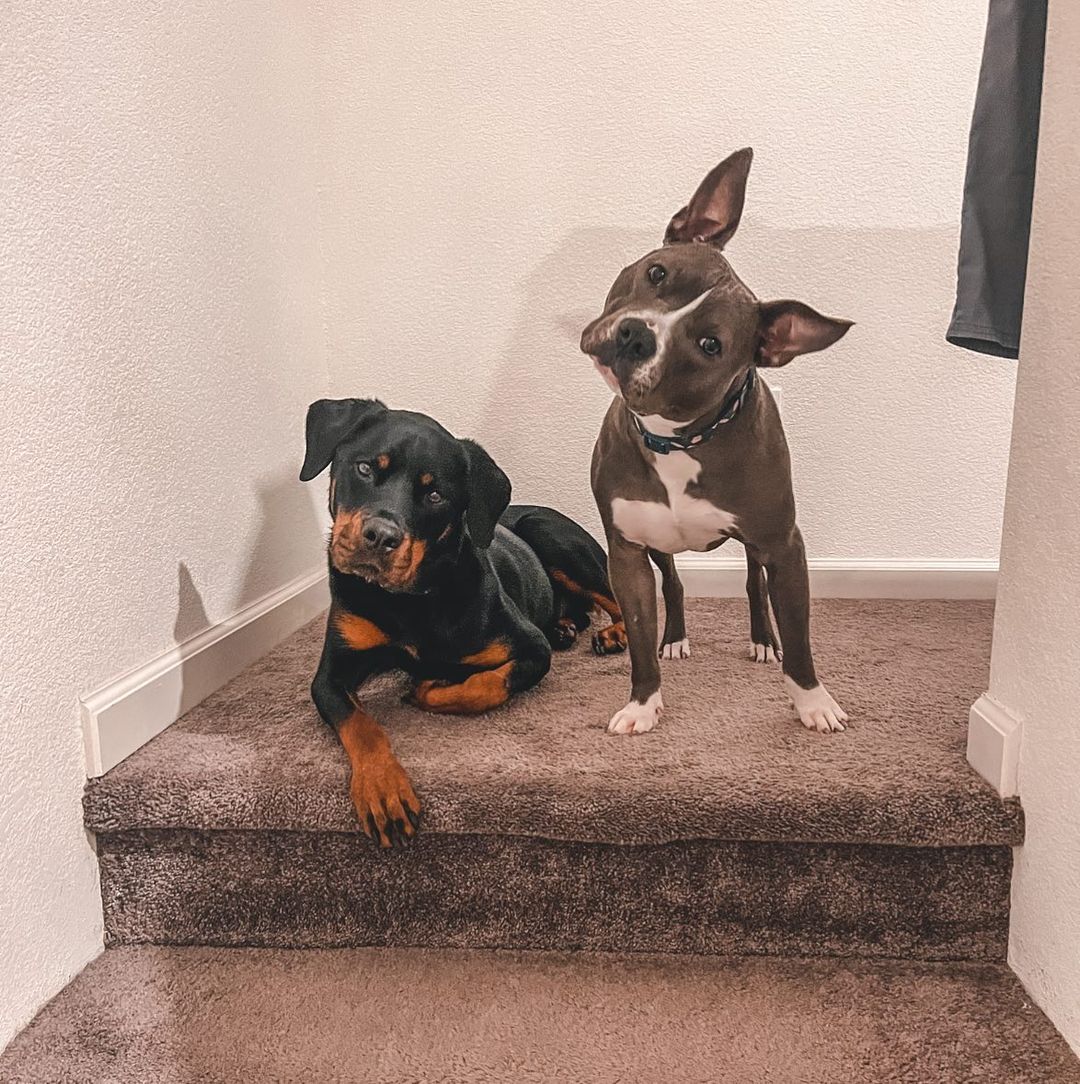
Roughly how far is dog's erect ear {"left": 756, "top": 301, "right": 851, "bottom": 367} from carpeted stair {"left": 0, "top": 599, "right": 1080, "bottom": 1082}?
0.60m

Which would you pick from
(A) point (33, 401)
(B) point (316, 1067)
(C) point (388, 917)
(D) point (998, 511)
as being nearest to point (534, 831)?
(C) point (388, 917)

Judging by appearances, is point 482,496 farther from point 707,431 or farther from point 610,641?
point 610,641

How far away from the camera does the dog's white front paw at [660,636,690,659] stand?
1877 mm

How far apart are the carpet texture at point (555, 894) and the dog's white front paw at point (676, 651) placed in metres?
0.62

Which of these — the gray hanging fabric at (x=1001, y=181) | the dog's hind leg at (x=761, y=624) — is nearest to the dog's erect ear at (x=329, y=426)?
the dog's hind leg at (x=761, y=624)

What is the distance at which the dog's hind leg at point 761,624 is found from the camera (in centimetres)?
180

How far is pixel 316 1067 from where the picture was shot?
1.11 m

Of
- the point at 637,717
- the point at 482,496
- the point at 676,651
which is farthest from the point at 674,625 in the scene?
the point at 482,496

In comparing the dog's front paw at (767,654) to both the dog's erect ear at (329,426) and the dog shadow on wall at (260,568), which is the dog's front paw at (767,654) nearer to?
the dog's erect ear at (329,426)

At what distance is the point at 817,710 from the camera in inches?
57.3

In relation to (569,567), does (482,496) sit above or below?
above

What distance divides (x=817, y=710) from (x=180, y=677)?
1.11 meters

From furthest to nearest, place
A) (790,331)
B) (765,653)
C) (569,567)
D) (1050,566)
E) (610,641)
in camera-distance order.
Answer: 1. (569,567)
2. (610,641)
3. (765,653)
4. (790,331)
5. (1050,566)

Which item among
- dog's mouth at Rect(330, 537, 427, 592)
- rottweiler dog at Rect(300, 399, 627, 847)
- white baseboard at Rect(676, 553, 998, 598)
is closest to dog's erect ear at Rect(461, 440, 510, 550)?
rottweiler dog at Rect(300, 399, 627, 847)
